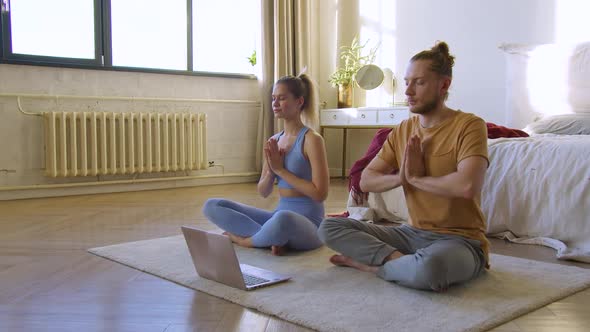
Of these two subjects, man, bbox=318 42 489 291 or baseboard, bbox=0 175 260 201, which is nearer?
man, bbox=318 42 489 291

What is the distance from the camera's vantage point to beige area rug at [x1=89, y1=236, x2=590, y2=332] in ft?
4.94

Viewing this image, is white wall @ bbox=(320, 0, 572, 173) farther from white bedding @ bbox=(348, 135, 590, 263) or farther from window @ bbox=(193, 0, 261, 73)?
white bedding @ bbox=(348, 135, 590, 263)

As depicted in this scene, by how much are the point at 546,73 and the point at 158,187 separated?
306 centimetres

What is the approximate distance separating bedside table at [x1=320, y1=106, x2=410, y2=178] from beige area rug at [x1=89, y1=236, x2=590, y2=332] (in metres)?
2.39

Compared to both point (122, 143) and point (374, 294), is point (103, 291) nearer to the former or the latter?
point (374, 294)

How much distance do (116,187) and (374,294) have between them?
11.0 ft

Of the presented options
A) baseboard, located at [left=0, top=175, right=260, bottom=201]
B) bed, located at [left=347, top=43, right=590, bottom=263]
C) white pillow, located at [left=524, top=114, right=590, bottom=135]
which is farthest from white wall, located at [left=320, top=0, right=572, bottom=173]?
baseboard, located at [left=0, top=175, right=260, bottom=201]

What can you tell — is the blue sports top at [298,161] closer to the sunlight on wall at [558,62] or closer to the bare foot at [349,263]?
the bare foot at [349,263]

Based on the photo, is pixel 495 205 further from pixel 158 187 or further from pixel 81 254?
pixel 158 187

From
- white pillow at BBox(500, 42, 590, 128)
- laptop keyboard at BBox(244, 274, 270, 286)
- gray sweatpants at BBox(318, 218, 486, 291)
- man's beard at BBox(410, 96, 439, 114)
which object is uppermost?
white pillow at BBox(500, 42, 590, 128)

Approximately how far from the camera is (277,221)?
223cm

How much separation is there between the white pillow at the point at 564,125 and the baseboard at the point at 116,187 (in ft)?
8.93

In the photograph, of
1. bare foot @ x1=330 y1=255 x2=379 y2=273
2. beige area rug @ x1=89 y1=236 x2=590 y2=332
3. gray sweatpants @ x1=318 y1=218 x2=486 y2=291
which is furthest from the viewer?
bare foot @ x1=330 y1=255 x2=379 y2=273

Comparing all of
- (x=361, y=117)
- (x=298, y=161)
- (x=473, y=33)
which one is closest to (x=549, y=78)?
(x=473, y=33)
